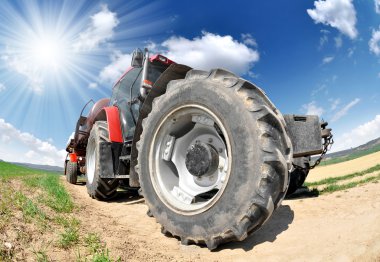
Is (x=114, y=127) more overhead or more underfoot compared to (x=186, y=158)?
more overhead

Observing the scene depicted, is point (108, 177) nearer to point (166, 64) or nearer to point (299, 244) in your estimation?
point (166, 64)

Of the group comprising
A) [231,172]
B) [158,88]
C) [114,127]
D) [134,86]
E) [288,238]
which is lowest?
[288,238]

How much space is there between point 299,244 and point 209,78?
1528 millimetres

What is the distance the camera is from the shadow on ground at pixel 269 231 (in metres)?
2.25

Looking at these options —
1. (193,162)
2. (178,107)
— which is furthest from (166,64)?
(193,162)

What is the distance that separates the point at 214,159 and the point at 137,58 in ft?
9.08

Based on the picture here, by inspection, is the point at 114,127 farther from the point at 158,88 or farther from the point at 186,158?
the point at 186,158

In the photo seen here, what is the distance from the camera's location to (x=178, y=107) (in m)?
2.66

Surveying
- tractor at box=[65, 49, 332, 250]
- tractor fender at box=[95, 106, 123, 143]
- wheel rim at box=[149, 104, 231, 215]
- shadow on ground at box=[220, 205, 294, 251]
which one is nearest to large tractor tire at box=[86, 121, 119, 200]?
tractor fender at box=[95, 106, 123, 143]

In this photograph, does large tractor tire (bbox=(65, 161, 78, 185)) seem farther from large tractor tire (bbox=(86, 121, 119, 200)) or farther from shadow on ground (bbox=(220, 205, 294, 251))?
shadow on ground (bbox=(220, 205, 294, 251))

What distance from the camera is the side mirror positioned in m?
4.64

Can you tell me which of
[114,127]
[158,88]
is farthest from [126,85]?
[158,88]

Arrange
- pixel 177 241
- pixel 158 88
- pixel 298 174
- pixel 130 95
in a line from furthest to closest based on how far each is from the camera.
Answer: pixel 130 95 < pixel 298 174 < pixel 158 88 < pixel 177 241

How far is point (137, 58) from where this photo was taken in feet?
15.3
